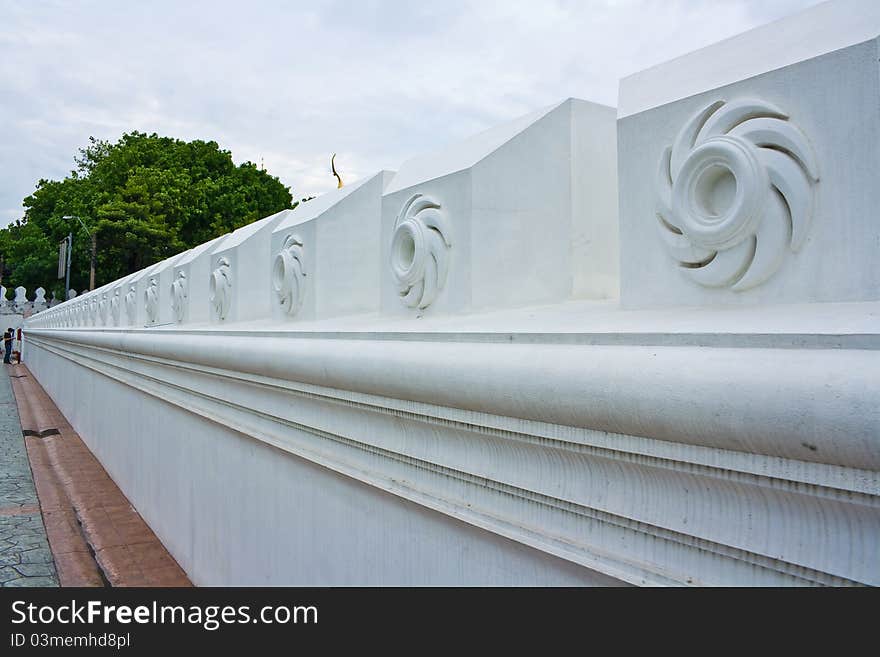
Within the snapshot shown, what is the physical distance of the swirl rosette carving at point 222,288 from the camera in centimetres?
400

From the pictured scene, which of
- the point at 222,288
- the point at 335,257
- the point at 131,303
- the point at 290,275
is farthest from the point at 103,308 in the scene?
the point at 335,257

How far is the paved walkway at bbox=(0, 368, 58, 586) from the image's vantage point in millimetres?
4051

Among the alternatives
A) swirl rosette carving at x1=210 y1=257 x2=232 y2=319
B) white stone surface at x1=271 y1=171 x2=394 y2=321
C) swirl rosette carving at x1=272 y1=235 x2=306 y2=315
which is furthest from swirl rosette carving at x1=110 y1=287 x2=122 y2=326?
white stone surface at x1=271 y1=171 x2=394 y2=321

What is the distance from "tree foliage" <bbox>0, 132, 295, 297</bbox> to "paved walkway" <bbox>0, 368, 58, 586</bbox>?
69.6 feet

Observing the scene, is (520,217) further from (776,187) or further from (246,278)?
(246,278)

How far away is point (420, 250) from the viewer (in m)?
2.06

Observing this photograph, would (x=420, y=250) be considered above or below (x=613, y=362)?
above

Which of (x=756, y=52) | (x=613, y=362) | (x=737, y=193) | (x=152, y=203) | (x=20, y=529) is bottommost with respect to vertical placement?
(x=20, y=529)

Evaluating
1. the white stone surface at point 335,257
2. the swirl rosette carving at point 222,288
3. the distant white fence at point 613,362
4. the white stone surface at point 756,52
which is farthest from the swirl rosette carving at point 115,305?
the white stone surface at point 756,52

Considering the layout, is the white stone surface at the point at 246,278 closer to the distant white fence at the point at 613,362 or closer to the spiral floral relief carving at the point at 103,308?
the distant white fence at the point at 613,362

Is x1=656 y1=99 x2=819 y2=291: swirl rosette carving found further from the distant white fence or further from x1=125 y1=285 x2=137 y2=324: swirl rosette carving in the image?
x1=125 y1=285 x2=137 y2=324: swirl rosette carving

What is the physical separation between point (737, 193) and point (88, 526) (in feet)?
16.3

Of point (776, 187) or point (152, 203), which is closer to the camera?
point (776, 187)
